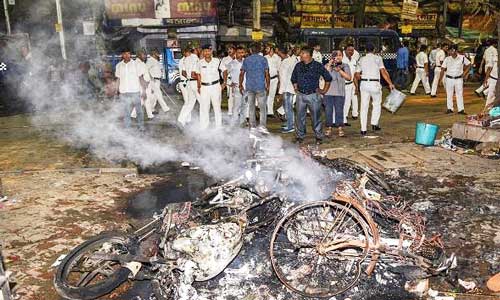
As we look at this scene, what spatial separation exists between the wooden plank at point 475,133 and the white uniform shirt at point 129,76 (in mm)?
7288

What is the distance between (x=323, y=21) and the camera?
2466 cm

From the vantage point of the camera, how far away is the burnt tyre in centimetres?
390

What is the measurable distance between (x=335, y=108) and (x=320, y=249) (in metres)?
6.29

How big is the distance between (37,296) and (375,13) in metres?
25.9

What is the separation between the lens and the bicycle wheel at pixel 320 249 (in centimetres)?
395

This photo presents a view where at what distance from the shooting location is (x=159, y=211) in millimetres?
6062

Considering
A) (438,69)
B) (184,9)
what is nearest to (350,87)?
(438,69)

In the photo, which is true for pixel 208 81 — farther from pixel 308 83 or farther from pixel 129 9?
pixel 129 9

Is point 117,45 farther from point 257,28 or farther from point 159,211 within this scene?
point 159,211

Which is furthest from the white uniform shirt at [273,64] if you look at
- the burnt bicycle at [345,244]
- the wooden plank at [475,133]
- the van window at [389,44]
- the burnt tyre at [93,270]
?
the van window at [389,44]

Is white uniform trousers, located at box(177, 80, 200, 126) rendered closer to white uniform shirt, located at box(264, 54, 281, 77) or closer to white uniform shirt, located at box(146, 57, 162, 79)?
white uniform shirt, located at box(146, 57, 162, 79)

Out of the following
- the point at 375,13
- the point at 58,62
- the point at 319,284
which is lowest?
the point at 319,284

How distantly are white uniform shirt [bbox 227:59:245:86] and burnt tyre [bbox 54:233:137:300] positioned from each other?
25.2 ft

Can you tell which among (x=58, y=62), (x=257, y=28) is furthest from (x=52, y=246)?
(x=58, y=62)
